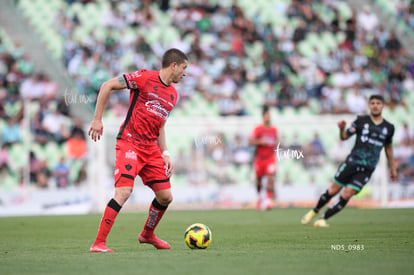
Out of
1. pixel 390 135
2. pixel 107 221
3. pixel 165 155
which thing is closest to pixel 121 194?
pixel 107 221

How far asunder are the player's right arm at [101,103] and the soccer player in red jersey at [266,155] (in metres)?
9.98

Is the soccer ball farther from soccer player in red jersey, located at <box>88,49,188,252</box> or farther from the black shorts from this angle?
the black shorts

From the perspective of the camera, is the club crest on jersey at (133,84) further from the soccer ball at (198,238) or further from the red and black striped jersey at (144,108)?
the soccer ball at (198,238)

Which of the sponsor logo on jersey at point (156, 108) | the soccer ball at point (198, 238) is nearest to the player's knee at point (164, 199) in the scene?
the soccer ball at point (198, 238)

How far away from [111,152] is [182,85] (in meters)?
4.46

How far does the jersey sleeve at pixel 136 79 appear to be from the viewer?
7.64m

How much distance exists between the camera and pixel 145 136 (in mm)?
7863

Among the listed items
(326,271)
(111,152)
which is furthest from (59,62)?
(326,271)

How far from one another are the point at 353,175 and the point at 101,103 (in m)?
5.66

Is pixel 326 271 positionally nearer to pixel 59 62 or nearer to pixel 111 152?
pixel 111 152

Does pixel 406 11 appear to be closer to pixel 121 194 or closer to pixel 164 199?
pixel 164 199

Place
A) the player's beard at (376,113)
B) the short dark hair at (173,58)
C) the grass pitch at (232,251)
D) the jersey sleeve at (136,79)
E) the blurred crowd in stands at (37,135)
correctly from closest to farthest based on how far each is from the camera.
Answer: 1. the grass pitch at (232,251)
2. the jersey sleeve at (136,79)
3. the short dark hair at (173,58)
4. the player's beard at (376,113)
5. the blurred crowd in stands at (37,135)

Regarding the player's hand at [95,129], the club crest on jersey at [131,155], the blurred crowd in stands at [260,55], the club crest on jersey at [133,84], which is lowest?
the club crest on jersey at [131,155]

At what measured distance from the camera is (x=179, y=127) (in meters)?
19.8
